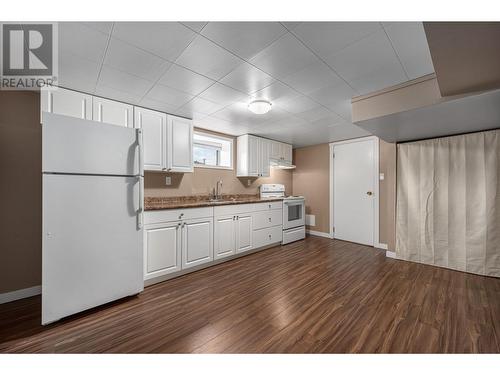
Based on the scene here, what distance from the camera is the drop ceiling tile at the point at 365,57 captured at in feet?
4.99

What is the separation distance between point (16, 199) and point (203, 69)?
2.41m

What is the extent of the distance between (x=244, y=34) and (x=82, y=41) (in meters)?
1.19

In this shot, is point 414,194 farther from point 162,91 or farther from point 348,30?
point 162,91

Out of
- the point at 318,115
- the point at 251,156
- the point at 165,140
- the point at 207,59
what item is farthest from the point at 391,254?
the point at 165,140

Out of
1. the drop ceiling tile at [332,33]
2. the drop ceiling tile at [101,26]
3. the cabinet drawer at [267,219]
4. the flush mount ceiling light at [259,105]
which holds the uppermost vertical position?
the drop ceiling tile at [101,26]

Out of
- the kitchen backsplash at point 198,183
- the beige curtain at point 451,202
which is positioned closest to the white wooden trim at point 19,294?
the kitchen backsplash at point 198,183

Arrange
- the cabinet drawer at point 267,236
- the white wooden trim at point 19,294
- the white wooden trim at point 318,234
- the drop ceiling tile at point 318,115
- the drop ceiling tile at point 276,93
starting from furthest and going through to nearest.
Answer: the white wooden trim at point 318,234 < the cabinet drawer at point 267,236 < the drop ceiling tile at point 318,115 < the drop ceiling tile at point 276,93 < the white wooden trim at point 19,294

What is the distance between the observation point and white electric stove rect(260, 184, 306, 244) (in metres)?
4.24

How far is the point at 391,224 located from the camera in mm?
3480

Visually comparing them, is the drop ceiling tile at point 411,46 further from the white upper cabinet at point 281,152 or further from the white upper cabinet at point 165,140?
→ the white upper cabinet at point 281,152

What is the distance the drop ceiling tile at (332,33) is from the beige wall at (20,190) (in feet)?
9.47

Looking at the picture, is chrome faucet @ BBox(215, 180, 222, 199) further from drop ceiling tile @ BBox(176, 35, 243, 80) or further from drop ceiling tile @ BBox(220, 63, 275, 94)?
drop ceiling tile @ BBox(176, 35, 243, 80)
